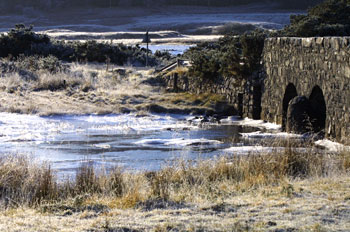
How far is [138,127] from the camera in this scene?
843 inches

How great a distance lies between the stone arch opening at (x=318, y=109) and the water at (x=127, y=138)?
1.08 metres

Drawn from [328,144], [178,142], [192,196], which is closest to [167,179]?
[192,196]

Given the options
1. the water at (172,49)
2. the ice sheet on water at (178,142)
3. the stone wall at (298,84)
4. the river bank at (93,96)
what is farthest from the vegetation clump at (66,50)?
the ice sheet on water at (178,142)

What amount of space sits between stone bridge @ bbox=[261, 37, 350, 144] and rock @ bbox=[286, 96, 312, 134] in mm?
263

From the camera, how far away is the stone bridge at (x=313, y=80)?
56.2 feet

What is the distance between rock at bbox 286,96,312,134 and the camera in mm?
19078

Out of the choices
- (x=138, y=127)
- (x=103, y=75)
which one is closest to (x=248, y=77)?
(x=138, y=127)

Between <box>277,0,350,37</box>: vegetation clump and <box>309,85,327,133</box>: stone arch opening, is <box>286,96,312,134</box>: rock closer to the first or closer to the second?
<box>309,85,327,133</box>: stone arch opening

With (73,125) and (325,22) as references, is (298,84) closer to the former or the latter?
(73,125)

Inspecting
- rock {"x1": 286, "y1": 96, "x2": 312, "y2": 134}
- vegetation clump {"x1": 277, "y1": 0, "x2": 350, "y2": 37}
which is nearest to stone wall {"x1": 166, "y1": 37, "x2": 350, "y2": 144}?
rock {"x1": 286, "y1": 96, "x2": 312, "y2": 134}

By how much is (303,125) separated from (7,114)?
9.48 m

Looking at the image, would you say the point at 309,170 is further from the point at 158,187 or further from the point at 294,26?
the point at 294,26

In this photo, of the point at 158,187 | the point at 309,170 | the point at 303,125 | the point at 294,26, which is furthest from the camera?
the point at 294,26

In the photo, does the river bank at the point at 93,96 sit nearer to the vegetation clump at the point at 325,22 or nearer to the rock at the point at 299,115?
the vegetation clump at the point at 325,22
